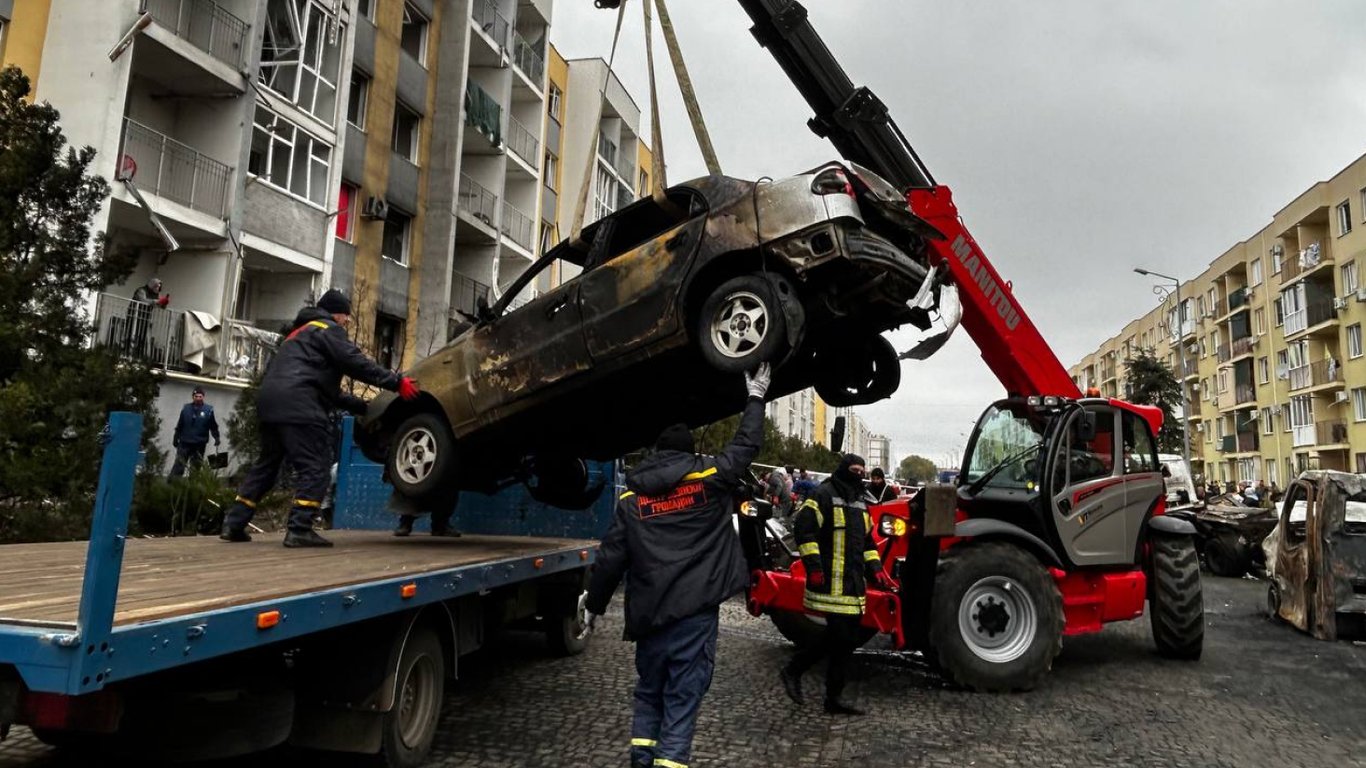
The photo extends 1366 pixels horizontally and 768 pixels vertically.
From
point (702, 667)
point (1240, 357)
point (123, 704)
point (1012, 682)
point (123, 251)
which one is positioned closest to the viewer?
point (123, 704)

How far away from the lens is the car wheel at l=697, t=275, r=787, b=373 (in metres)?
4.99

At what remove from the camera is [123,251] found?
8547 mm

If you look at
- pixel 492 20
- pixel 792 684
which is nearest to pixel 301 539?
pixel 792 684

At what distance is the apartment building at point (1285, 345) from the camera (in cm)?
3788

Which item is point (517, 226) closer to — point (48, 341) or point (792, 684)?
point (48, 341)

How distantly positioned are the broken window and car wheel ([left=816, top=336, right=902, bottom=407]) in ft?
49.7

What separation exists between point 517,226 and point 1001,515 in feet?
76.8

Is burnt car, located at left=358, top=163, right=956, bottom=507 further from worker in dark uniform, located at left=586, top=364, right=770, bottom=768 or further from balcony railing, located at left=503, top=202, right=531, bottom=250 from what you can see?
balcony railing, located at left=503, top=202, right=531, bottom=250

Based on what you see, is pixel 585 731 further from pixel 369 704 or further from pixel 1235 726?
pixel 1235 726

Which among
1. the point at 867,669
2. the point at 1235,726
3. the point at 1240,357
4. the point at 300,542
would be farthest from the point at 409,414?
the point at 1240,357

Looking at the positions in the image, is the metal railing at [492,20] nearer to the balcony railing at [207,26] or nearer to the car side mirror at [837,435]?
the balcony railing at [207,26]

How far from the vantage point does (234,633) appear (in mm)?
2982

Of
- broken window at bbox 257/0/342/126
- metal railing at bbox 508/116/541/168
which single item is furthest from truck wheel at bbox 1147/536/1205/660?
metal railing at bbox 508/116/541/168

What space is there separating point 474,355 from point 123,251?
4.57 meters
